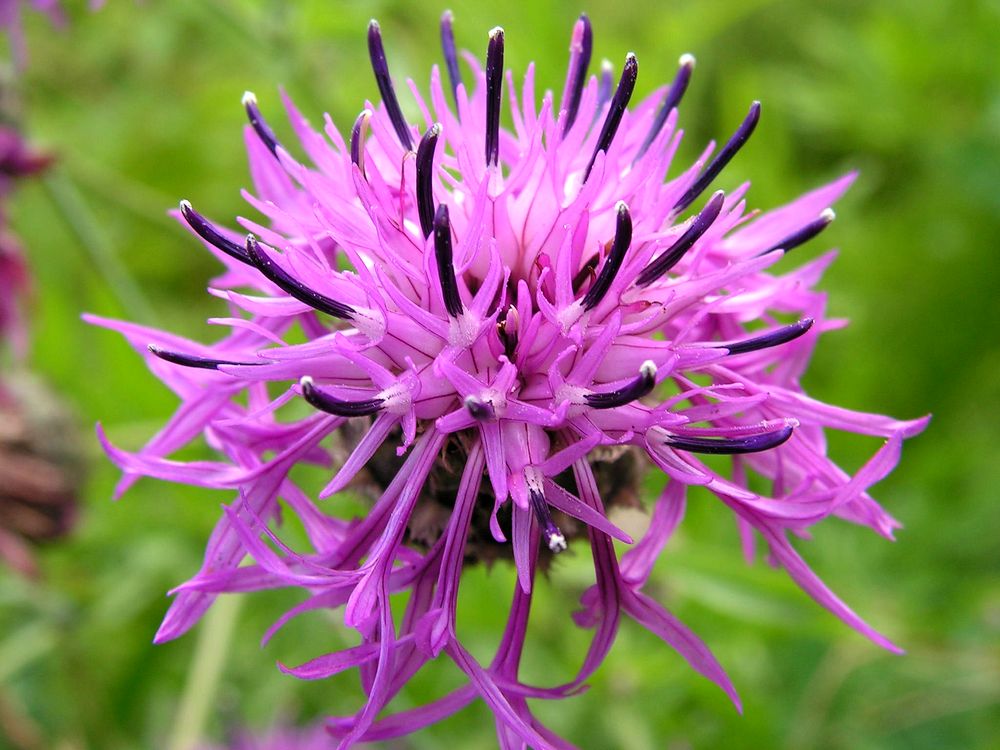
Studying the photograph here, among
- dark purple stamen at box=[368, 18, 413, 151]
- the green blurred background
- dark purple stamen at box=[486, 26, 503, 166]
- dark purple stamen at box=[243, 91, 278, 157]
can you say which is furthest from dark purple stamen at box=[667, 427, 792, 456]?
the green blurred background

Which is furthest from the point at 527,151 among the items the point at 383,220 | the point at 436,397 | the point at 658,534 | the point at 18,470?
the point at 18,470

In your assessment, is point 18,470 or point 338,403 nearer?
point 338,403

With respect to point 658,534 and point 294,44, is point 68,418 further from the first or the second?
point 658,534

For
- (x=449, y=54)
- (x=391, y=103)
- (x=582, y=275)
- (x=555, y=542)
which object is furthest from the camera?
(x=449, y=54)

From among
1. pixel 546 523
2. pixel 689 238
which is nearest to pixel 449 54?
pixel 689 238

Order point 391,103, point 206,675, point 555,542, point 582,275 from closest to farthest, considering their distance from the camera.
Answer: point 555,542 < point 582,275 < point 391,103 < point 206,675

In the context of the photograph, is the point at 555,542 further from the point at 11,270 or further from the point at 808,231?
the point at 11,270

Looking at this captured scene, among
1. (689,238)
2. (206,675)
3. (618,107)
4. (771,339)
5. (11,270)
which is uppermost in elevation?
(618,107)

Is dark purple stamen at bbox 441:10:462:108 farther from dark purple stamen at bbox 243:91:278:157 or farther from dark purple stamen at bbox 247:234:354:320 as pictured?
dark purple stamen at bbox 247:234:354:320
